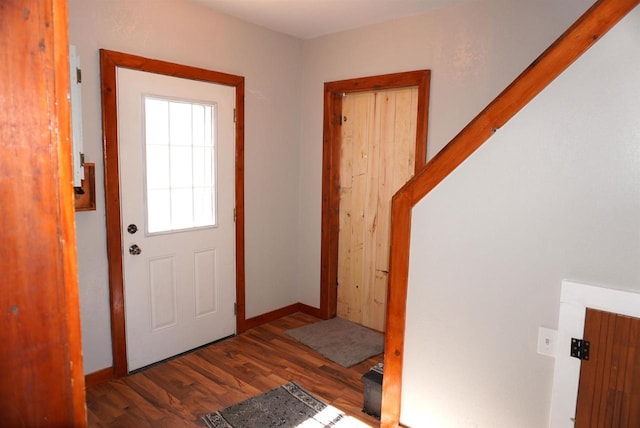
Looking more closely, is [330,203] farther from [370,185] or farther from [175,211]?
[175,211]

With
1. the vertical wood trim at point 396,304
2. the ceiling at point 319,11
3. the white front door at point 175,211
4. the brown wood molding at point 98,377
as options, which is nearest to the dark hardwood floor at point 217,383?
the brown wood molding at point 98,377

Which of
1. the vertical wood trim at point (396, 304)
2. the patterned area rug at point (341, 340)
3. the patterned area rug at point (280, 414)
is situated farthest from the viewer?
the patterned area rug at point (341, 340)

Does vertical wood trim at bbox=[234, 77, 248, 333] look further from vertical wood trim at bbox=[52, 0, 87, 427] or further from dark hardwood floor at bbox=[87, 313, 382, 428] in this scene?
vertical wood trim at bbox=[52, 0, 87, 427]

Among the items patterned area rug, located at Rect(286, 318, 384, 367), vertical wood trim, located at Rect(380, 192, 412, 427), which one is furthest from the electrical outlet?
patterned area rug, located at Rect(286, 318, 384, 367)

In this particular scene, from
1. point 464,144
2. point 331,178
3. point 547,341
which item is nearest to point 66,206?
point 464,144

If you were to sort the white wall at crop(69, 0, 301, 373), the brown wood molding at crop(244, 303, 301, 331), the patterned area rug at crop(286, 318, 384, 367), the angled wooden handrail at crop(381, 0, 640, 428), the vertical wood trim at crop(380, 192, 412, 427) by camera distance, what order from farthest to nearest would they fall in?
the brown wood molding at crop(244, 303, 301, 331) → the patterned area rug at crop(286, 318, 384, 367) → the white wall at crop(69, 0, 301, 373) → the vertical wood trim at crop(380, 192, 412, 427) → the angled wooden handrail at crop(381, 0, 640, 428)

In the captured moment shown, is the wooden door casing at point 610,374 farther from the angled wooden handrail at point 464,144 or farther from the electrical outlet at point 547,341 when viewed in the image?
the angled wooden handrail at point 464,144

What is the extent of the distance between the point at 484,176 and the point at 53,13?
55.7 inches

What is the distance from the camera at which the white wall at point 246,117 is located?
8.29 feet

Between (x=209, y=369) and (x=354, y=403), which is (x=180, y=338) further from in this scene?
(x=354, y=403)

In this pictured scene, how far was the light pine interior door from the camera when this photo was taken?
340 centimetres

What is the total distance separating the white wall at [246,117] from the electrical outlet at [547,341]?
2.51 m

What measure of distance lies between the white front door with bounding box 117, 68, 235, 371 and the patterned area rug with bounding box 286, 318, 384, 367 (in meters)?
0.70

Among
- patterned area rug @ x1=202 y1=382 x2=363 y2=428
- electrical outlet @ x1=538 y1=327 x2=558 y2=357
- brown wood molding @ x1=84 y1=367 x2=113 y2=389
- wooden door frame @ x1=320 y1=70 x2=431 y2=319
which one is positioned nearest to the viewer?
electrical outlet @ x1=538 y1=327 x2=558 y2=357
